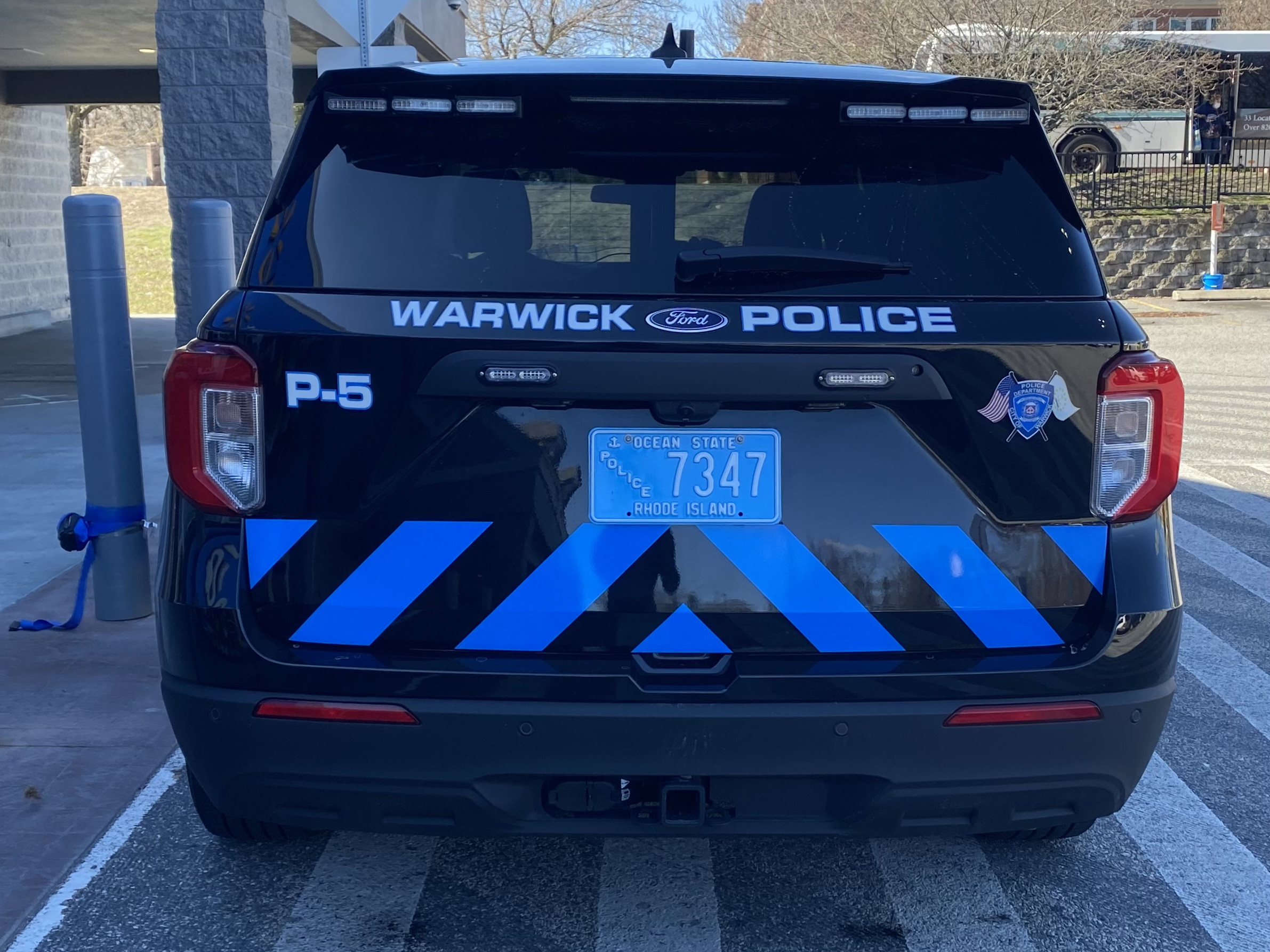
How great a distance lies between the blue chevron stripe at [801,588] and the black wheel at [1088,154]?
24.8 m

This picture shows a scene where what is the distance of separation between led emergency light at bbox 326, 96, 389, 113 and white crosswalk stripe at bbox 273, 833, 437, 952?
177 cm

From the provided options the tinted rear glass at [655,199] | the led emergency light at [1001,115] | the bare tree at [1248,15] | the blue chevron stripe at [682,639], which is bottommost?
the blue chevron stripe at [682,639]

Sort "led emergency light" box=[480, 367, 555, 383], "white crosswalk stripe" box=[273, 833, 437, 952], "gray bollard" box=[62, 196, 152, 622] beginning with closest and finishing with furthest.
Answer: "led emergency light" box=[480, 367, 555, 383]
"white crosswalk stripe" box=[273, 833, 437, 952]
"gray bollard" box=[62, 196, 152, 622]

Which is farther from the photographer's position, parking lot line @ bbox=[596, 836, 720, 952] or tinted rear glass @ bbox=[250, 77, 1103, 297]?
parking lot line @ bbox=[596, 836, 720, 952]

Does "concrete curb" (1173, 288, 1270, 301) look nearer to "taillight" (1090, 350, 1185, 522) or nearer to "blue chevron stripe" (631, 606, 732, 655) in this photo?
"taillight" (1090, 350, 1185, 522)

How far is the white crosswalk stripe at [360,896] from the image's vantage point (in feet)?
9.86

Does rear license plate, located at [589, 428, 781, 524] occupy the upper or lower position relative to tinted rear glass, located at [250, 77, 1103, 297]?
lower

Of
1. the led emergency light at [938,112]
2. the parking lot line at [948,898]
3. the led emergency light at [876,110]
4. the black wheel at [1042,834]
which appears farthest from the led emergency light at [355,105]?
the black wheel at [1042,834]

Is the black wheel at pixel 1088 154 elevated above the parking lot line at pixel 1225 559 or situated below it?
above

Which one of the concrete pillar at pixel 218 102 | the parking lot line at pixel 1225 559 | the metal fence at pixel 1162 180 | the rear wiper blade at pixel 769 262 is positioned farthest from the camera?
the metal fence at pixel 1162 180

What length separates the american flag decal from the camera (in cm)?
249

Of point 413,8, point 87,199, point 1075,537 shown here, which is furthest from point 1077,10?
point 1075,537

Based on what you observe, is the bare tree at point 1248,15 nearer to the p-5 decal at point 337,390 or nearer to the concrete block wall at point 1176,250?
the concrete block wall at point 1176,250

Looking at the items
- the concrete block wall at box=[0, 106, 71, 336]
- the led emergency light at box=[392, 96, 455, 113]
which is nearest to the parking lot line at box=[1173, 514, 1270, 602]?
the led emergency light at box=[392, 96, 455, 113]
